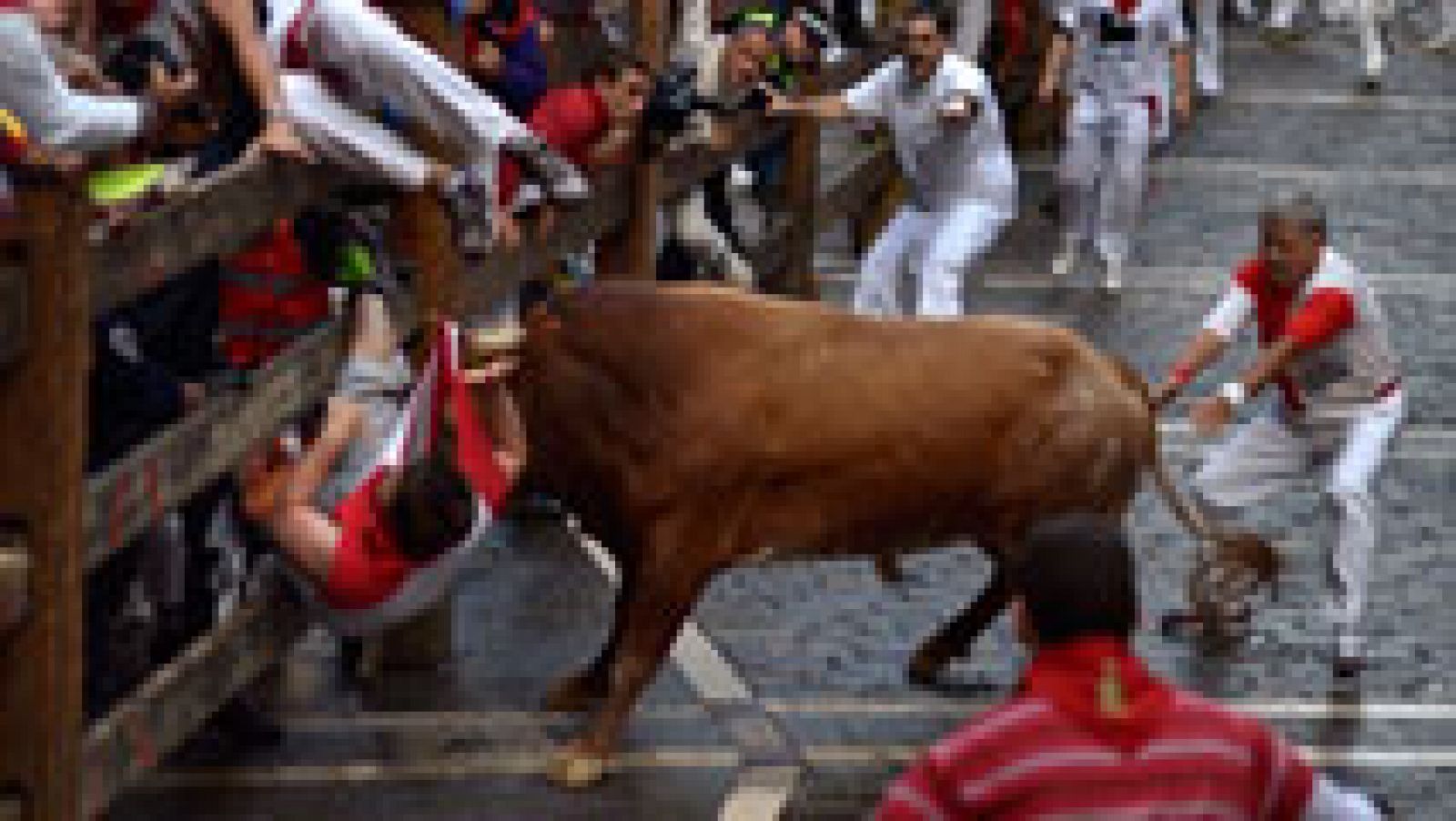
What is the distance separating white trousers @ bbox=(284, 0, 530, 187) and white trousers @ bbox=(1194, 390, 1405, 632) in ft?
11.7

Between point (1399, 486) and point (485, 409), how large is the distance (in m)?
5.73

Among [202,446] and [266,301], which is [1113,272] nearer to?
[266,301]

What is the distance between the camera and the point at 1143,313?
18.2 m

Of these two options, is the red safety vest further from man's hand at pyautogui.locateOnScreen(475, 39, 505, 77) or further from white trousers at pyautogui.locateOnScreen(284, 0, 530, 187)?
man's hand at pyautogui.locateOnScreen(475, 39, 505, 77)

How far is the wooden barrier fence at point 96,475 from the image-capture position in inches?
334

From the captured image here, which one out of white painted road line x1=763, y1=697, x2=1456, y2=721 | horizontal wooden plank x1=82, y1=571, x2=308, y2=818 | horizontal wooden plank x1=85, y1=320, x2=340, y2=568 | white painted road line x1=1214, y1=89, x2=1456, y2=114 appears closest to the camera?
horizontal wooden plank x1=85, y1=320, x2=340, y2=568

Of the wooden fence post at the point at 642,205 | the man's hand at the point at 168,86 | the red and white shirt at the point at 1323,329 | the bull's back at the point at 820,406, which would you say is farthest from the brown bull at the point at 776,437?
the wooden fence post at the point at 642,205

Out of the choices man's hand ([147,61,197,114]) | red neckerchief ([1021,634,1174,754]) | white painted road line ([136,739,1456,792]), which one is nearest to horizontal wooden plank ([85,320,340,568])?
man's hand ([147,61,197,114])

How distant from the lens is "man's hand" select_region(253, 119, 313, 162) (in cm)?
982

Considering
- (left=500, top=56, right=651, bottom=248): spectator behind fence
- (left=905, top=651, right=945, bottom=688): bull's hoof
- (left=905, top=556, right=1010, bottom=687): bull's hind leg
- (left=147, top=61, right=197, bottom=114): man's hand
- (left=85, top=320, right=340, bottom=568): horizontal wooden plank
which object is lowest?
(left=905, top=651, right=945, bottom=688): bull's hoof

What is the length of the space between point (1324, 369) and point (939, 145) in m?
3.31

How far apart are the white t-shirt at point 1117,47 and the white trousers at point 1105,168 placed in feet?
0.28

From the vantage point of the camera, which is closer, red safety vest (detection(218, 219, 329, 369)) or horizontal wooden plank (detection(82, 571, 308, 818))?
horizontal wooden plank (detection(82, 571, 308, 818))

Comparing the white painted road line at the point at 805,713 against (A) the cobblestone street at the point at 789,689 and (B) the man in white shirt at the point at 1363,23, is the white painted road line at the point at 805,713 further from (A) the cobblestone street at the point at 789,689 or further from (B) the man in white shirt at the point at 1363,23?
(B) the man in white shirt at the point at 1363,23
